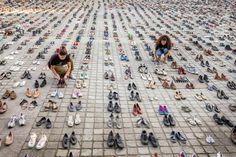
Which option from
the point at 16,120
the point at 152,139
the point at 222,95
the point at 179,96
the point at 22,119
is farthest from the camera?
the point at 222,95

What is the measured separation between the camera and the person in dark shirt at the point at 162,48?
65.4ft

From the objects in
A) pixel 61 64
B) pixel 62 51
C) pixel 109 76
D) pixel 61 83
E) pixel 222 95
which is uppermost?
pixel 62 51

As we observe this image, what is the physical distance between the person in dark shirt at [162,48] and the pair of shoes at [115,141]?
1053 cm

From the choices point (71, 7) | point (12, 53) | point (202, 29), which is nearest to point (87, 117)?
point (12, 53)

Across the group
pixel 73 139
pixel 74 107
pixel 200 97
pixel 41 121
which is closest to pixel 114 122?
pixel 73 139

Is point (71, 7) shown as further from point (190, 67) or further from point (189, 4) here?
point (190, 67)

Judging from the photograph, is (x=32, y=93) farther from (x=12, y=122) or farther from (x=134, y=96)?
(x=134, y=96)

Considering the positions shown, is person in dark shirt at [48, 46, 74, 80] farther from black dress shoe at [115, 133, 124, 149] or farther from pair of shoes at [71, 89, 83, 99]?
black dress shoe at [115, 133, 124, 149]

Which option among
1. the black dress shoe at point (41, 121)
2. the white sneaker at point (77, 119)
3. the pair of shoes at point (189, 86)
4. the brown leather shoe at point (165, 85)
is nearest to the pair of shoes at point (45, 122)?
the black dress shoe at point (41, 121)

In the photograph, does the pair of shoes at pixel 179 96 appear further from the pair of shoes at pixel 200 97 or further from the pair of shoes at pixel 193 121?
the pair of shoes at pixel 193 121

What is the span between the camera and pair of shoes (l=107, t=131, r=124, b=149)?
10758mm

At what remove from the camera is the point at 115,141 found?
10.9 m

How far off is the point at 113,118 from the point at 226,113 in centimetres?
575

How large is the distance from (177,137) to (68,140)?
14.9 ft
